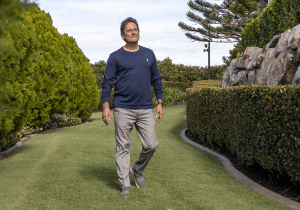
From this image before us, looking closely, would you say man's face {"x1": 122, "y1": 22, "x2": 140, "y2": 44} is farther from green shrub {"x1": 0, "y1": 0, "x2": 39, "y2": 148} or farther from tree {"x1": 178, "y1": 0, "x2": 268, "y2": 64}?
tree {"x1": 178, "y1": 0, "x2": 268, "y2": 64}

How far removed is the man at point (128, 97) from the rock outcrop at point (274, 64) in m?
3.90

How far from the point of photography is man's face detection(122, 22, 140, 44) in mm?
4156

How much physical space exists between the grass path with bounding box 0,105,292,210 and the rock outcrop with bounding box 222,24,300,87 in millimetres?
2905

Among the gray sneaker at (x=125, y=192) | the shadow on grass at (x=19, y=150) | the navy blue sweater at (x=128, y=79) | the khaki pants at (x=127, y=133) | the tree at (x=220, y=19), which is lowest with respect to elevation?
the shadow on grass at (x=19, y=150)

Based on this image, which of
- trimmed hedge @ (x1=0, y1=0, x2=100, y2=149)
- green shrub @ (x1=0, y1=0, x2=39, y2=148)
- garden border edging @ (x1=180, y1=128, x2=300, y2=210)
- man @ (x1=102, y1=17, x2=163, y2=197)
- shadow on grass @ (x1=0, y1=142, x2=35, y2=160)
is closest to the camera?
trimmed hedge @ (x1=0, y1=0, x2=100, y2=149)

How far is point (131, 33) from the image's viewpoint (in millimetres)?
4160

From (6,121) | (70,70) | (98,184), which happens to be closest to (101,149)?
(6,121)

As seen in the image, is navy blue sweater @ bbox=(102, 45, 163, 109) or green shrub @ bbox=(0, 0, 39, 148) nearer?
navy blue sweater @ bbox=(102, 45, 163, 109)

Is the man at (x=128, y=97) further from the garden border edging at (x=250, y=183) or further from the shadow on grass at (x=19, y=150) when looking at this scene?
the shadow on grass at (x=19, y=150)

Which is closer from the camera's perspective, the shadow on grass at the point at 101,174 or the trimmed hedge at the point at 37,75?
the trimmed hedge at the point at 37,75

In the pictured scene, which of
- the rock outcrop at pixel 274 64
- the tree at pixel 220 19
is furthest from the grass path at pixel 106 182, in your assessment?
the tree at pixel 220 19

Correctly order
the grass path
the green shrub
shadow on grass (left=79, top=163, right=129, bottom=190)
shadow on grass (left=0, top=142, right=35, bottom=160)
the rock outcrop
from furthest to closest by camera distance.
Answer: the rock outcrop < shadow on grass (left=0, top=142, right=35, bottom=160) < the green shrub < shadow on grass (left=79, top=163, right=129, bottom=190) < the grass path

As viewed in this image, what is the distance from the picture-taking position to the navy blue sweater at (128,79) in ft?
13.5

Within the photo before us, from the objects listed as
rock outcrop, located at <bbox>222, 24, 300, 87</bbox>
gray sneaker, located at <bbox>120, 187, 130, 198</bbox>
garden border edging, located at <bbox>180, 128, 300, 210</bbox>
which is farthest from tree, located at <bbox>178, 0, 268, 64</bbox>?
gray sneaker, located at <bbox>120, 187, 130, 198</bbox>
